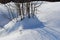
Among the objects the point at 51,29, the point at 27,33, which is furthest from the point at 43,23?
the point at 27,33

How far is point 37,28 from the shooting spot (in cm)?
472

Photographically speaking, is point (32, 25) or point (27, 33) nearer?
point (27, 33)

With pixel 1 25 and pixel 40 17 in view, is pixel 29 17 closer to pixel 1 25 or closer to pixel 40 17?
pixel 40 17

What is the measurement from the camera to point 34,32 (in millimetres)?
4402

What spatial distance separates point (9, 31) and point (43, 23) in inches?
34.7

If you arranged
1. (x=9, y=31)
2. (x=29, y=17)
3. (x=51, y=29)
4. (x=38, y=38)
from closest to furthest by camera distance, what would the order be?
(x=38, y=38)
(x=51, y=29)
(x=9, y=31)
(x=29, y=17)

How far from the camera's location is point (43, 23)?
5.12 metres

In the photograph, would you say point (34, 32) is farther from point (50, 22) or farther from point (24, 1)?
point (24, 1)

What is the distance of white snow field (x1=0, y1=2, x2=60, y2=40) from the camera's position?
14.0 feet

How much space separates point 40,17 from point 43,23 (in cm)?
59

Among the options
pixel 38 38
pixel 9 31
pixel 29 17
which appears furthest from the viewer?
pixel 29 17

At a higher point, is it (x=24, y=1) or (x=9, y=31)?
(x=24, y=1)

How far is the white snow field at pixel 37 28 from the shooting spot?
14.0 ft

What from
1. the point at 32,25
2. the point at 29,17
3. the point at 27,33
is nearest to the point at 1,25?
the point at 29,17
